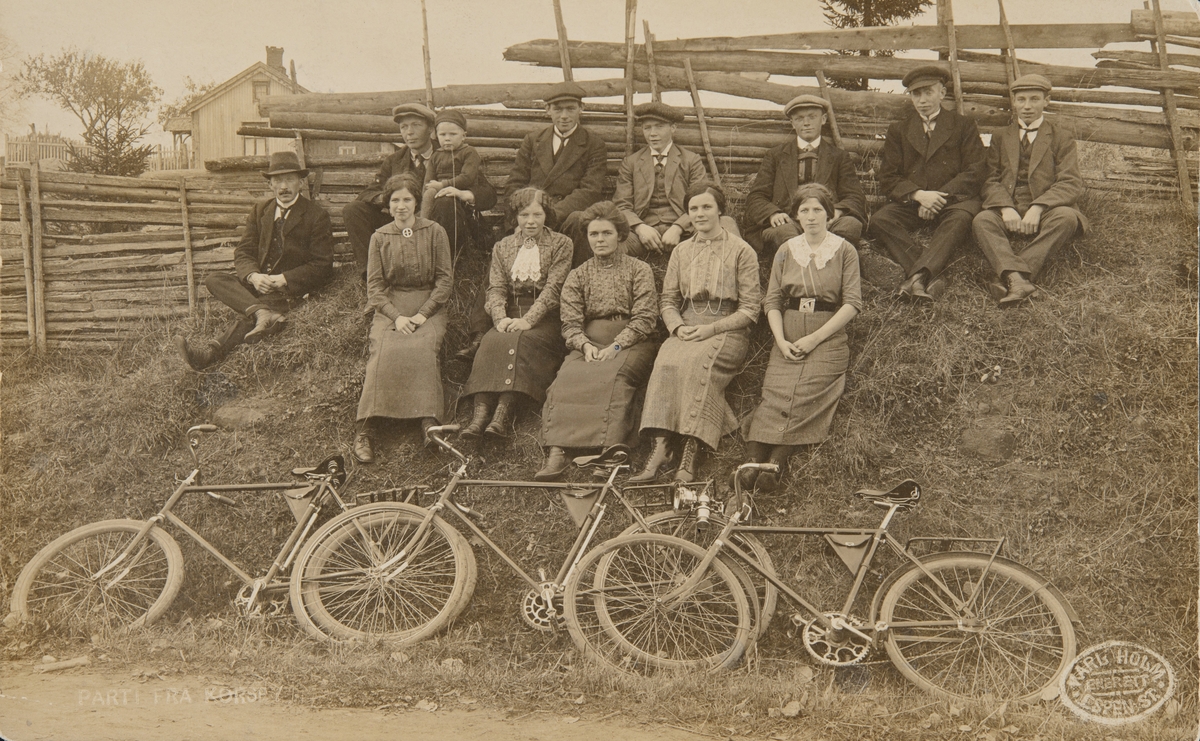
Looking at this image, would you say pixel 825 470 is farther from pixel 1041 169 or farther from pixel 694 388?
pixel 1041 169

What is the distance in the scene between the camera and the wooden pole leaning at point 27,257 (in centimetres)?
664

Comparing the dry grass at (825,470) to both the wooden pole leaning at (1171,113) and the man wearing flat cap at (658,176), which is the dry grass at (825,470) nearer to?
the wooden pole leaning at (1171,113)

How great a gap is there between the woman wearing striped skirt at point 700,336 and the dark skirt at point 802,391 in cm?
21

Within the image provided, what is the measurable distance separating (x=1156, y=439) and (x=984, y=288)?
142 centimetres

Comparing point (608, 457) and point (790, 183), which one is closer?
point (608, 457)

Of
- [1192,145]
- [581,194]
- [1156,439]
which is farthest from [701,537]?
[1192,145]

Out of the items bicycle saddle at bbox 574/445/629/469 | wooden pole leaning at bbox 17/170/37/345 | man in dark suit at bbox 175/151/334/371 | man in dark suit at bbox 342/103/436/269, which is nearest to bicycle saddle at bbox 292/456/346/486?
bicycle saddle at bbox 574/445/629/469

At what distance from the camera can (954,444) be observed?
4930 mm

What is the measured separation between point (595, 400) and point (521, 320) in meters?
0.77

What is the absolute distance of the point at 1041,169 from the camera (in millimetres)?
5871

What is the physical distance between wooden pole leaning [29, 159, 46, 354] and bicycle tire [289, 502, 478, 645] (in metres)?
3.49

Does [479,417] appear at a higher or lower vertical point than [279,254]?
lower

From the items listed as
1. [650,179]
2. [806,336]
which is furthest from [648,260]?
[806,336]

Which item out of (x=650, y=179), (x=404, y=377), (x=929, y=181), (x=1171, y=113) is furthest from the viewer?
(x=1171, y=113)
